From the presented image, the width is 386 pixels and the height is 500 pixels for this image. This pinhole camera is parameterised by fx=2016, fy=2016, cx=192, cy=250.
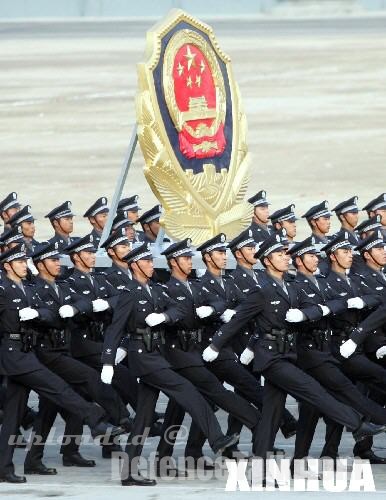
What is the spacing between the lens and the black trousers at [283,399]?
1279 cm

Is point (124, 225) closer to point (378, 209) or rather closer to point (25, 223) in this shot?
point (25, 223)

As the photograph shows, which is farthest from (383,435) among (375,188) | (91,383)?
(375,188)

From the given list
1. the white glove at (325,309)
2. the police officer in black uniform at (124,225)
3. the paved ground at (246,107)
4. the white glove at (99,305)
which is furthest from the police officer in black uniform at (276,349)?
the paved ground at (246,107)

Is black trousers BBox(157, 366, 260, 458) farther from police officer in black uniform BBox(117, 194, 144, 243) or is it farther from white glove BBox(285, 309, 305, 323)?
police officer in black uniform BBox(117, 194, 144, 243)

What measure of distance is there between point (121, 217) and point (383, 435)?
9.38ft

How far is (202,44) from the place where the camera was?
55.4 ft

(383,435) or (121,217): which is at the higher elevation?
(121,217)

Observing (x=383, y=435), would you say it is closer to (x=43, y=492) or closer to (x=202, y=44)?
(x=43, y=492)

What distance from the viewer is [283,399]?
42.6ft

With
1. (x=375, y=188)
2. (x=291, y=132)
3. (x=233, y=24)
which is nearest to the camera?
(x=375, y=188)

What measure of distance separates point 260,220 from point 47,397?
423 cm

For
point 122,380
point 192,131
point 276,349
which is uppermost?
point 192,131

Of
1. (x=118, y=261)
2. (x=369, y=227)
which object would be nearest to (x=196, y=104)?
(x=369, y=227)

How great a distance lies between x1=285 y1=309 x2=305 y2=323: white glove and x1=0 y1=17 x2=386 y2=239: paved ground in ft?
38.4
